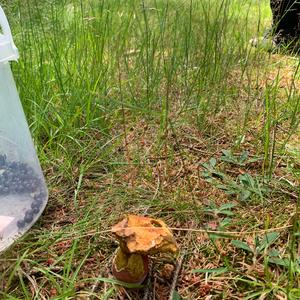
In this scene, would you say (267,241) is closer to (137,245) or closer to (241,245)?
(241,245)

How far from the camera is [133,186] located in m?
1.07

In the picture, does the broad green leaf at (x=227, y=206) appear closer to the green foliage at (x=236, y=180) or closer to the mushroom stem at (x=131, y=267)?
the green foliage at (x=236, y=180)

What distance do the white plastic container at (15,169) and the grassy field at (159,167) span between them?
0.14 ft

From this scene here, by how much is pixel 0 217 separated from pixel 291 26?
2.10 m

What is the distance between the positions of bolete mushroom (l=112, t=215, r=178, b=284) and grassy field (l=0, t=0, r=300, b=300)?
4 centimetres

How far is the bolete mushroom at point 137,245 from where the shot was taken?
73 centimetres

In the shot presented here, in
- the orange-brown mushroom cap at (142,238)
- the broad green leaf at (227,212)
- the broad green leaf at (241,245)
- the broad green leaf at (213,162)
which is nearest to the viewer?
the orange-brown mushroom cap at (142,238)

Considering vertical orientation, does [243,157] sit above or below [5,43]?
below

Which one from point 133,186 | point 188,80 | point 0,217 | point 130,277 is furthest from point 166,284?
point 188,80

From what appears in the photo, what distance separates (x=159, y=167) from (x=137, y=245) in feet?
1.51

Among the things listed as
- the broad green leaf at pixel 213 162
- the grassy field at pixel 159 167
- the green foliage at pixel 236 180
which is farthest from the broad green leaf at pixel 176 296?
the broad green leaf at pixel 213 162

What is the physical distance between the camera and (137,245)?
2.37ft

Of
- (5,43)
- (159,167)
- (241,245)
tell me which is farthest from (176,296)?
(5,43)

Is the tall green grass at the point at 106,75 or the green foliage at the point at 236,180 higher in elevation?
the tall green grass at the point at 106,75
